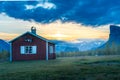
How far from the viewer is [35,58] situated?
130 feet

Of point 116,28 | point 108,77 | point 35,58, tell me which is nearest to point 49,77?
point 108,77

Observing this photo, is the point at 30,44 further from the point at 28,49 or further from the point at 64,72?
the point at 64,72

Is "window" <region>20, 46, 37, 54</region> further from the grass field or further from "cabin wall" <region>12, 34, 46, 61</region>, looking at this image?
the grass field

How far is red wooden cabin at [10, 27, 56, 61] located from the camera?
39500 millimetres

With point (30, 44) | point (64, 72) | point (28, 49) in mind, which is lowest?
point (64, 72)

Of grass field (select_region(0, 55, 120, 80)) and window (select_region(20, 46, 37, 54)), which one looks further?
window (select_region(20, 46, 37, 54))

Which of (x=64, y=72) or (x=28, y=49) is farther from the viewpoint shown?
(x=28, y=49)

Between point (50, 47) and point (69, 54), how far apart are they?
1385 centimetres

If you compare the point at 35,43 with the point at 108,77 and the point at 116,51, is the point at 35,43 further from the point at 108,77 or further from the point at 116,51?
the point at 108,77

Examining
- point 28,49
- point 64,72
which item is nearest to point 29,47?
point 28,49

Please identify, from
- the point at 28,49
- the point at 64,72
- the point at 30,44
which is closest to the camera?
the point at 64,72

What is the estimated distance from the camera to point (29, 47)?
131 feet

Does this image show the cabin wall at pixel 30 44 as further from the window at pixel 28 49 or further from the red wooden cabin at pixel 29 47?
the window at pixel 28 49

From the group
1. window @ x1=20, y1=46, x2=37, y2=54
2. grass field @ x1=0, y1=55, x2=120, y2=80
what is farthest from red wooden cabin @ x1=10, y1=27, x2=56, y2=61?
grass field @ x1=0, y1=55, x2=120, y2=80
